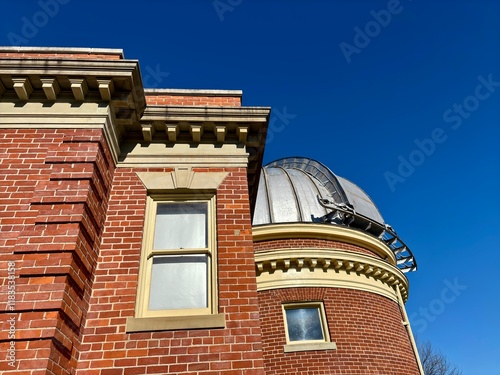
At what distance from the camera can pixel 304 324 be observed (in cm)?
1042

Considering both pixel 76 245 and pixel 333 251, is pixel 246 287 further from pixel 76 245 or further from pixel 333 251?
pixel 333 251

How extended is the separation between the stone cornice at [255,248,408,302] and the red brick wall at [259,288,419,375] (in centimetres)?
21

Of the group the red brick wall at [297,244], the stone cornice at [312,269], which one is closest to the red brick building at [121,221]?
the stone cornice at [312,269]

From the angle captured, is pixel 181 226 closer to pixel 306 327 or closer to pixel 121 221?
pixel 121 221

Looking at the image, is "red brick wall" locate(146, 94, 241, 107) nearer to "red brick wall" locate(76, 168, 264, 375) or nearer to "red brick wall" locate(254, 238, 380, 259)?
"red brick wall" locate(76, 168, 264, 375)

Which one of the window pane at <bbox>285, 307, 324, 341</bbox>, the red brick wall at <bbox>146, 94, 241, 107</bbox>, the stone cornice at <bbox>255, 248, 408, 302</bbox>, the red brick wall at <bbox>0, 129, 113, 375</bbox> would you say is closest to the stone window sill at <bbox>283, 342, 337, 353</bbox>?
the window pane at <bbox>285, 307, 324, 341</bbox>

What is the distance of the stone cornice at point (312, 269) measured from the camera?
10914mm

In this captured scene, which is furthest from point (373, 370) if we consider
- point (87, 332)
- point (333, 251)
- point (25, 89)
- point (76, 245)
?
point (25, 89)

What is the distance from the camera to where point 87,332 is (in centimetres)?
452

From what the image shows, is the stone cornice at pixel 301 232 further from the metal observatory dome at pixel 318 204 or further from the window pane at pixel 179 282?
the window pane at pixel 179 282

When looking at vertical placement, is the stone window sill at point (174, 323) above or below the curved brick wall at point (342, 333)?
below

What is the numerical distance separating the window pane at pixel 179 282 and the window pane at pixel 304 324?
6.12 meters

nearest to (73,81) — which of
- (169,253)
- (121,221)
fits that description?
(121,221)

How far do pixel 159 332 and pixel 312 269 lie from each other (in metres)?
7.36
